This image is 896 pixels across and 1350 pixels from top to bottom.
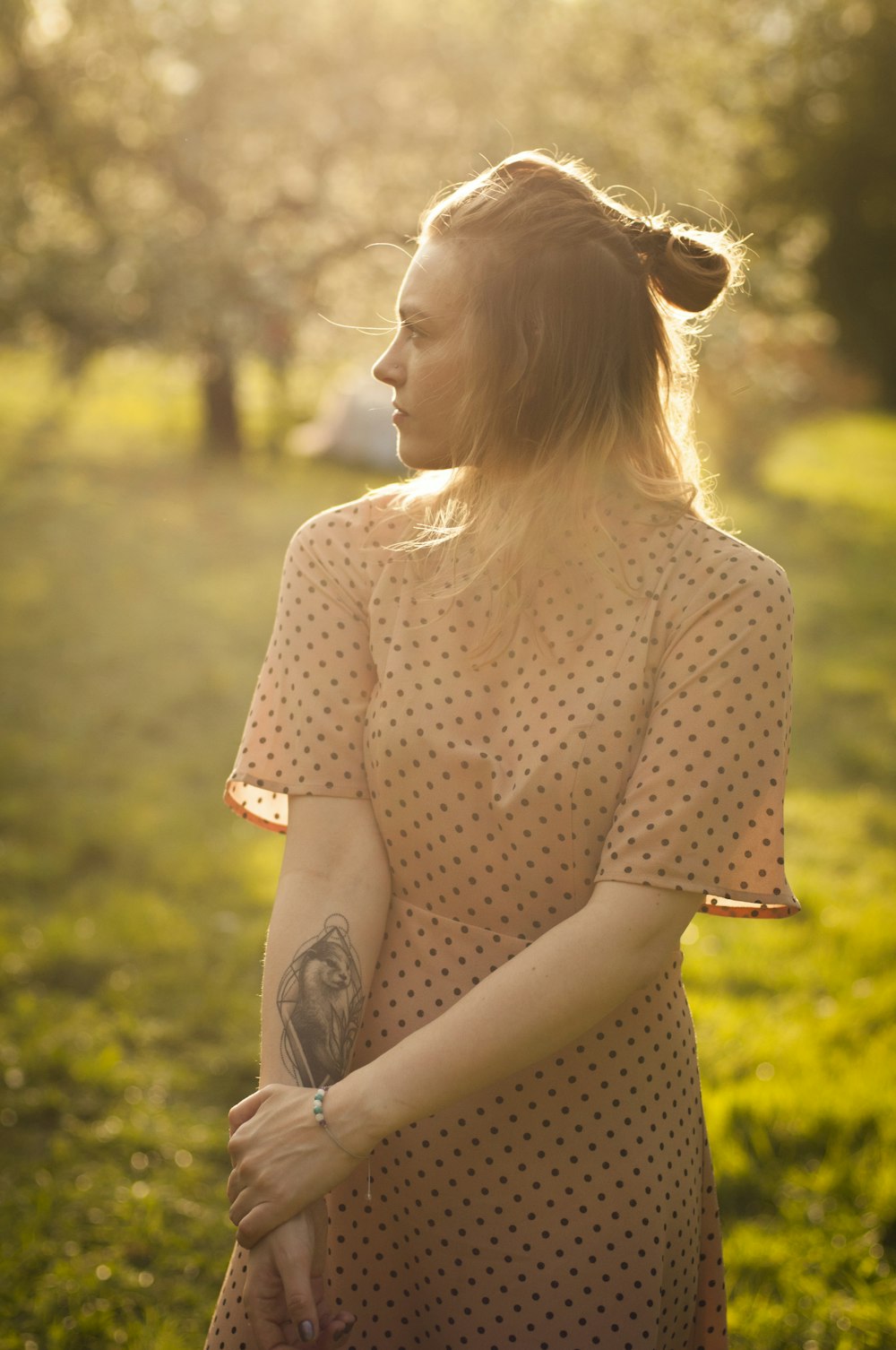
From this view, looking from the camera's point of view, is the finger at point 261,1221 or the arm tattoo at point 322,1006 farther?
the arm tattoo at point 322,1006

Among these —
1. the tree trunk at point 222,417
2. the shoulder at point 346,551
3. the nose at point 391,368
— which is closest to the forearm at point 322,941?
the shoulder at point 346,551

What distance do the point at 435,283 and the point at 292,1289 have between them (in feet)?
4.36

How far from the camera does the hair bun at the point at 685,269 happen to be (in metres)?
1.51

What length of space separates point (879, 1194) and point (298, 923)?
212 cm

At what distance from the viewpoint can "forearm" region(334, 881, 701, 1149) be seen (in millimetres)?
1362

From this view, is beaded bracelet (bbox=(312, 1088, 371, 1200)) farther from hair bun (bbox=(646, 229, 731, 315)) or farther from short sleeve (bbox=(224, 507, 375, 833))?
hair bun (bbox=(646, 229, 731, 315))

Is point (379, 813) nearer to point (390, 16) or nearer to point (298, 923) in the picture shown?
point (298, 923)

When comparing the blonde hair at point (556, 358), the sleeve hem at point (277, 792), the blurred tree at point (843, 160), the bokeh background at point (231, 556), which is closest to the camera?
the blonde hair at point (556, 358)

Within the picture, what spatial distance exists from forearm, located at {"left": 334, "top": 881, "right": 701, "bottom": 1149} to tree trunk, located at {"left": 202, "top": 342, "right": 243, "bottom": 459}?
33.8 feet

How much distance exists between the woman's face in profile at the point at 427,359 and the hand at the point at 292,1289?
41.1 inches

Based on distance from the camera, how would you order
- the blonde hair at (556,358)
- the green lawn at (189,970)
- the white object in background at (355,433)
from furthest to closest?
the white object in background at (355,433)
the green lawn at (189,970)
the blonde hair at (556,358)

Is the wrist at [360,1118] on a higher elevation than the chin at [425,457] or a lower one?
lower

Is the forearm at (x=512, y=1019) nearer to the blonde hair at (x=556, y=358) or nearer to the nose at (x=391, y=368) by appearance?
the blonde hair at (x=556, y=358)

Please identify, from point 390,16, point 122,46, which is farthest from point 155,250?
point 390,16
